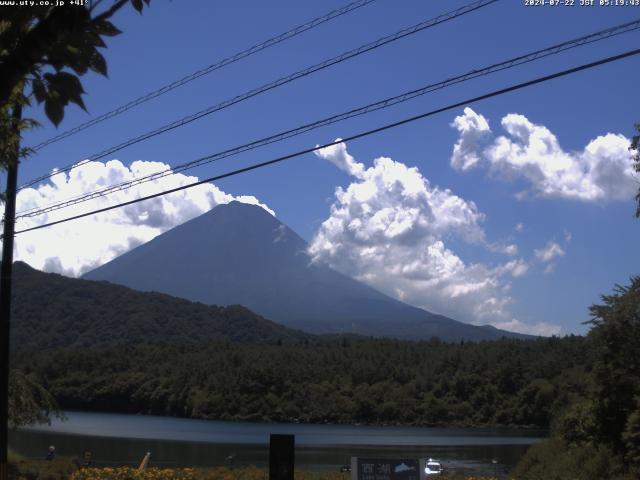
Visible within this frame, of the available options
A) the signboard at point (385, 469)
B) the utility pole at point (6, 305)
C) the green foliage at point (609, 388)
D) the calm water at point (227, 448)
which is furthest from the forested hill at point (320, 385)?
the signboard at point (385, 469)

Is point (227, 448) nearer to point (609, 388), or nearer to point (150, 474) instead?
point (609, 388)

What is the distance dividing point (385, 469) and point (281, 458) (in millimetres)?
1615

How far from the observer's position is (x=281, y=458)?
9.80 m

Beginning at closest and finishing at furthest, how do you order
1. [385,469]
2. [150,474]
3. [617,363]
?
[385,469] → [150,474] → [617,363]

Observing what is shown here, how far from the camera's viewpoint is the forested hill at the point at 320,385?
129375 mm

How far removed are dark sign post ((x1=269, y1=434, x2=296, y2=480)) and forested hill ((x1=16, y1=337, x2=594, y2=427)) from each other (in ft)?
386

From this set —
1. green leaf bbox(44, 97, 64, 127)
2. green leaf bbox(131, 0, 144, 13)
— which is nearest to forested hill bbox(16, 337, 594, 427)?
green leaf bbox(131, 0, 144, 13)

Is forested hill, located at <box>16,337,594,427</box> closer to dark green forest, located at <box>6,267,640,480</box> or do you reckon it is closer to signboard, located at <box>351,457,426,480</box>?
dark green forest, located at <box>6,267,640,480</box>

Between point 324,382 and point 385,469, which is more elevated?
point 324,382

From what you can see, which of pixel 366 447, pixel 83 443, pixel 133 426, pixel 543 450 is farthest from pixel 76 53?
pixel 133 426

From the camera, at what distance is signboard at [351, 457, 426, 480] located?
34.6 feet

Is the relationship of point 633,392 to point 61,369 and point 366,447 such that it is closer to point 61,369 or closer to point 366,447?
point 366,447

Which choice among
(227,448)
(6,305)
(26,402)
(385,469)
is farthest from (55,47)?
(227,448)

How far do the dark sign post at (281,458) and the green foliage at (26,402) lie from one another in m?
17.2
